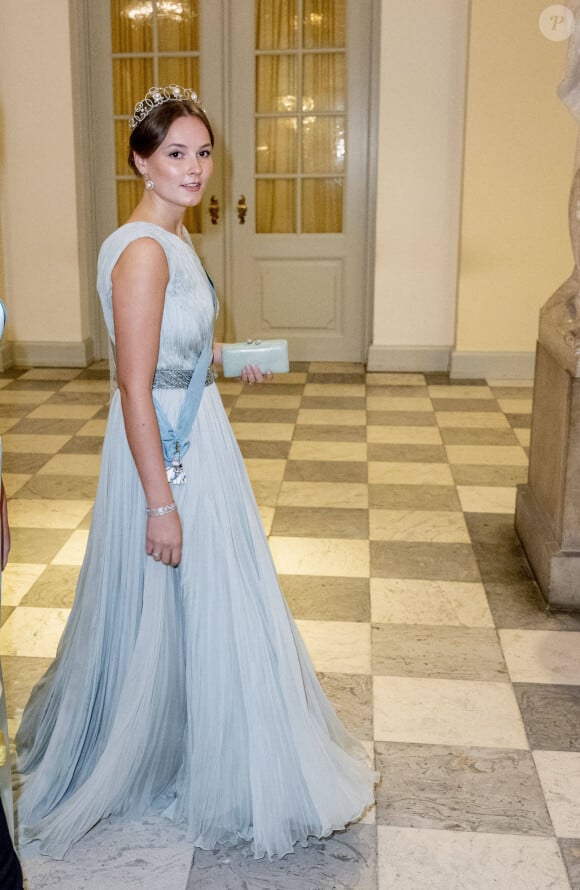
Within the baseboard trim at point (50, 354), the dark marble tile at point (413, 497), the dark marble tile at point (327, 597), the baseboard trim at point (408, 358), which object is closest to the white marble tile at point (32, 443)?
the dark marble tile at point (413, 497)

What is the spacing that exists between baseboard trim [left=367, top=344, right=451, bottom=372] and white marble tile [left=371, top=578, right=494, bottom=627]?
405cm

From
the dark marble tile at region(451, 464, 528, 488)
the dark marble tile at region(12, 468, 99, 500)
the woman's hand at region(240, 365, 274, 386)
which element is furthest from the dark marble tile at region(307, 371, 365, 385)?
the woman's hand at region(240, 365, 274, 386)

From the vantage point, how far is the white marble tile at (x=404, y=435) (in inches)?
217

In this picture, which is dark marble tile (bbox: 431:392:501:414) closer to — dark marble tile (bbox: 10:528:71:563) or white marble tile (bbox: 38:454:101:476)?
white marble tile (bbox: 38:454:101:476)

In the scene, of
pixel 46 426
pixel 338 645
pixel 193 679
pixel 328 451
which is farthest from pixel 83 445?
pixel 193 679

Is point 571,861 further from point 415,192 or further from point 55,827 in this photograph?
point 415,192

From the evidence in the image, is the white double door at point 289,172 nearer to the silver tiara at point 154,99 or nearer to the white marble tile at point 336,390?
the white marble tile at point 336,390

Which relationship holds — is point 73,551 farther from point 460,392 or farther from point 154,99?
point 460,392

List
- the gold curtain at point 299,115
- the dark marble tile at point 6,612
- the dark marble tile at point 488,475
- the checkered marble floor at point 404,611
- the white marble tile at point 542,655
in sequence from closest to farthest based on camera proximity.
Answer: the checkered marble floor at point 404,611, the white marble tile at point 542,655, the dark marble tile at point 6,612, the dark marble tile at point 488,475, the gold curtain at point 299,115

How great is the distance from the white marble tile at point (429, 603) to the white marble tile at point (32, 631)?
1.04 m

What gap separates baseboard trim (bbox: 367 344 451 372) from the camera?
24.6 ft

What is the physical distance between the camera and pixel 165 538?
2.01 metres

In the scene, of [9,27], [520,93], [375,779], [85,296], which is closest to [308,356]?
[85,296]

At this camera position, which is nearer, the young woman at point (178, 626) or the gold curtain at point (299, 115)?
the young woman at point (178, 626)
